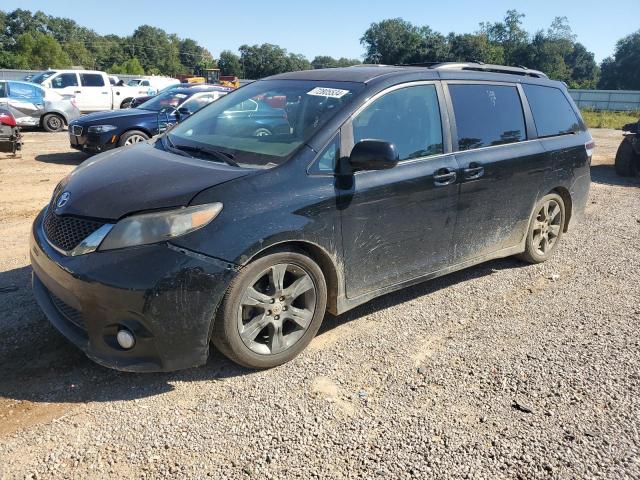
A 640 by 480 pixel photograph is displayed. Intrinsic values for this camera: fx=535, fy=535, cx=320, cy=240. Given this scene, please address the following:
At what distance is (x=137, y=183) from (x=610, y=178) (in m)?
10.7

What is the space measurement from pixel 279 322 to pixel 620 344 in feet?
8.09

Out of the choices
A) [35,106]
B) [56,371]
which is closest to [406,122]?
[56,371]

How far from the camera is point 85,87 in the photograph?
2002 centimetres

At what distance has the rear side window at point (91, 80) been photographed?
20031 mm

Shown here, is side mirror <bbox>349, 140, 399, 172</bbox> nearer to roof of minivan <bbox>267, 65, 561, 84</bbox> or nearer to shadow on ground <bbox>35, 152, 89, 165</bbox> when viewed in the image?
roof of minivan <bbox>267, 65, 561, 84</bbox>

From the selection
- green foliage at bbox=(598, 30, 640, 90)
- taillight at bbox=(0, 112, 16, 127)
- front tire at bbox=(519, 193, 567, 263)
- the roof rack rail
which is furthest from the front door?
green foliage at bbox=(598, 30, 640, 90)

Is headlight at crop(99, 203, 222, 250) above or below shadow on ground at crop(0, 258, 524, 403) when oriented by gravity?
above

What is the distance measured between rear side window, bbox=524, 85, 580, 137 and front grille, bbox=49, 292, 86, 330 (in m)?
4.18

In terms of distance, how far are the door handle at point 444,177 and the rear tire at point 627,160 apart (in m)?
8.71

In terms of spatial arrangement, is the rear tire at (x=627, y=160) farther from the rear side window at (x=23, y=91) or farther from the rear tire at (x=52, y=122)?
the rear side window at (x=23, y=91)

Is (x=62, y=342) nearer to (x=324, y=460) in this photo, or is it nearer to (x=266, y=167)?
(x=266, y=167)

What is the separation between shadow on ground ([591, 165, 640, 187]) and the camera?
1049cm

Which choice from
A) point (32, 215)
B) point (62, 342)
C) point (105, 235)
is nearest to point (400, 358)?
point (105, 235)

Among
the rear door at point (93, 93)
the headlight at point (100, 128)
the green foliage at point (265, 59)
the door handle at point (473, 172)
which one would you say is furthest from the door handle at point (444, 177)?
the green foliage at point (265, 59)
